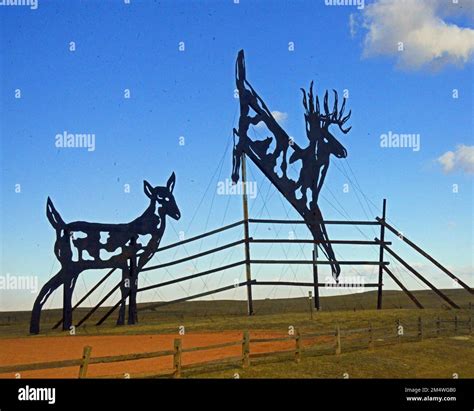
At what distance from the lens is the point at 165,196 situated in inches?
1368

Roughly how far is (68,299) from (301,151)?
14.7 m

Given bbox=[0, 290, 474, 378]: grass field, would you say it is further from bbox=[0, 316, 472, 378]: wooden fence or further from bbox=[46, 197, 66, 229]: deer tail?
bbox=[46, 197, 66, 229]: deer tail

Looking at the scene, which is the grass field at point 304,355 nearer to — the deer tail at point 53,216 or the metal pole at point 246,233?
the metal pole at point 246,233

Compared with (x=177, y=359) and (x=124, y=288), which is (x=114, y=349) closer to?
(x=177, y=359)

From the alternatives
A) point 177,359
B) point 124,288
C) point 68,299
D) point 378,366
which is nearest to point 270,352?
point 378,366

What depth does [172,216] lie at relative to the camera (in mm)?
34812

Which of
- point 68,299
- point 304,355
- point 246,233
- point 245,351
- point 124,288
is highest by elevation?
point 246,233

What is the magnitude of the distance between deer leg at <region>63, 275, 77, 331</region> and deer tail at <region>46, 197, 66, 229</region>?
2668mm

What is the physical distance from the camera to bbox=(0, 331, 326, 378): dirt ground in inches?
672

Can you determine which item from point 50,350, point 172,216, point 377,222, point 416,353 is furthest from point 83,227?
point 416,353

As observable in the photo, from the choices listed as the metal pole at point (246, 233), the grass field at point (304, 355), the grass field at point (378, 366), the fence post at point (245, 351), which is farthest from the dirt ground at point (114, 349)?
the metal pole at point (246, 233)

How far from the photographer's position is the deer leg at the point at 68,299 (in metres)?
32.2
